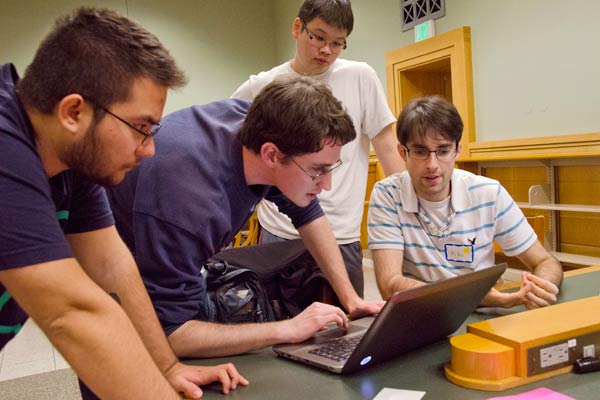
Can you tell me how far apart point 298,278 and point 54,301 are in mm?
1047

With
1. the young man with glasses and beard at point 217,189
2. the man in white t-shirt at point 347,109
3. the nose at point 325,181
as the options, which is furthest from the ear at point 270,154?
the man in white t-shirt at point 347,109

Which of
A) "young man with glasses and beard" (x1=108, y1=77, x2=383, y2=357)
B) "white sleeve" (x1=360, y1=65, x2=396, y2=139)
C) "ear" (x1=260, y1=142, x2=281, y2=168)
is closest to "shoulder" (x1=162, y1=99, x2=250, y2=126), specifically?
"young man with glasses and beard" (x1=108, y1=77, x2=383, y2=357)

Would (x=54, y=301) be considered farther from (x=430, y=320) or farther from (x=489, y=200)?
(x=489, y=200)

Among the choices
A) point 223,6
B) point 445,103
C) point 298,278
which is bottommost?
point 298,278

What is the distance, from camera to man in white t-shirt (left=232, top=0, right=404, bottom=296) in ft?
6.72

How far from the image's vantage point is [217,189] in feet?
4.23

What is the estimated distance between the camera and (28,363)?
3.40m

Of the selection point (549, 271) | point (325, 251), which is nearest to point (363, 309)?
point (325, 251)

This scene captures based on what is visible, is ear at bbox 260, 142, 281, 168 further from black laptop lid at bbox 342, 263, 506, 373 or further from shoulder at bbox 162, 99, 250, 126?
black laptop lid at bbox 342, 263, 506, 373

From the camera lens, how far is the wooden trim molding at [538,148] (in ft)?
11.7

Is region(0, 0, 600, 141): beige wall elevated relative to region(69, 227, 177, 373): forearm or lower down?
elevated

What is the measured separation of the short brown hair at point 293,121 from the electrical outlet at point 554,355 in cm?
67

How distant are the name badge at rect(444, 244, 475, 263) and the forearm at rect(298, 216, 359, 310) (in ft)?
1.05

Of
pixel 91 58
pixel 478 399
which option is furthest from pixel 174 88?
pixel 478 399
